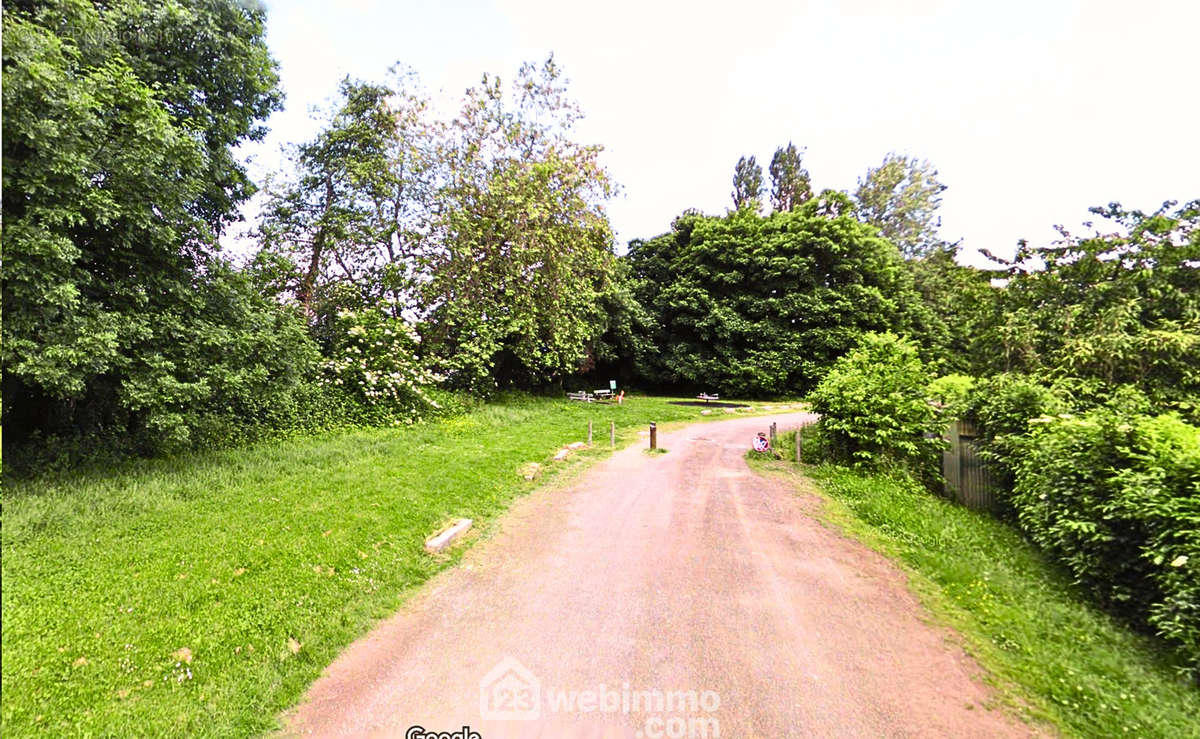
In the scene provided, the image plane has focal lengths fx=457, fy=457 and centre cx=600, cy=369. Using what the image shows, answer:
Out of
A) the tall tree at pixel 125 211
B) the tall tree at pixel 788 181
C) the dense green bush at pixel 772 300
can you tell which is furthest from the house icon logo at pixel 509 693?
the tall tree at pixel 788 181

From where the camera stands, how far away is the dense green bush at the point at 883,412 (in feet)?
26.0

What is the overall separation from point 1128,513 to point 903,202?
3079 centimetres

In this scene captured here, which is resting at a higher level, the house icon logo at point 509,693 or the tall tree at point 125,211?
the tall tree at point 125,211

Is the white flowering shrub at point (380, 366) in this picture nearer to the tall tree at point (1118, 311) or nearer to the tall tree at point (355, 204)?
the tall tree at point (355, 204)

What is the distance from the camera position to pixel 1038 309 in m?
10.3

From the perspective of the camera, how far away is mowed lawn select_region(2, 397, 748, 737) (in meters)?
2.67

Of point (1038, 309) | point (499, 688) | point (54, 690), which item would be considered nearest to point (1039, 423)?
point (1038, 309)

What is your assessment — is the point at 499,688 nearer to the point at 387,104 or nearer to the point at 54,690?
the point at 54,690

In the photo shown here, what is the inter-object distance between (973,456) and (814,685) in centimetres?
683

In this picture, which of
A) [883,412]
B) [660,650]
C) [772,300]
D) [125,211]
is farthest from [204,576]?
[772,300]

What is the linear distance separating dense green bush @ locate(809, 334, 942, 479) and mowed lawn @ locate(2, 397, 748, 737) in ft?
19.5

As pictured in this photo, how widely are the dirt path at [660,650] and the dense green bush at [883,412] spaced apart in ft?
11.4

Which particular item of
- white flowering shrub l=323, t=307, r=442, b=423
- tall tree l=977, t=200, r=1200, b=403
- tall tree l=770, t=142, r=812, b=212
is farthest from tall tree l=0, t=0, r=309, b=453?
tall tree l=770, t=142, r=812, b=212

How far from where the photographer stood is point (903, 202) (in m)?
28.6
